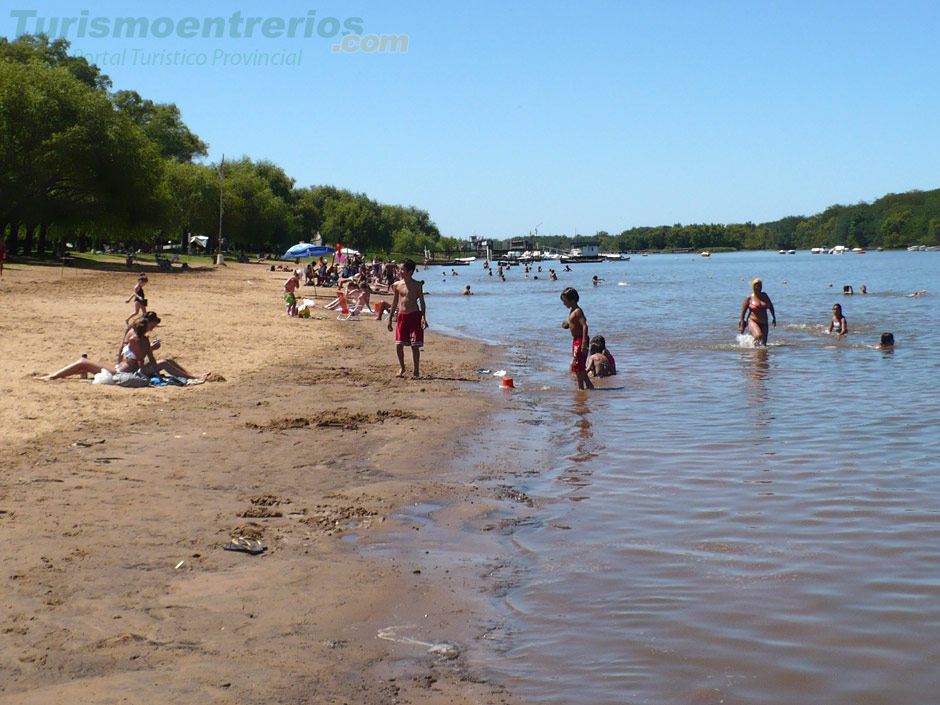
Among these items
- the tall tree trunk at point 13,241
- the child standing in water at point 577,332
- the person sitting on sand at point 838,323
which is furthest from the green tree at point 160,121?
the child standing in water at point 577,332

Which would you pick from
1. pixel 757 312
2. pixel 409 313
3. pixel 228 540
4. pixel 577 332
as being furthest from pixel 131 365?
pixel 757 312

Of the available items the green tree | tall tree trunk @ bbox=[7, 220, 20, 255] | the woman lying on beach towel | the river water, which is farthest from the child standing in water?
the green tree

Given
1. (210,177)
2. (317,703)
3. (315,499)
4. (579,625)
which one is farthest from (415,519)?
(210,177)

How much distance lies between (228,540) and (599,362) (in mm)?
10243

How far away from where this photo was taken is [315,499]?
716 centimetres

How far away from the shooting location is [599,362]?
1545 cm

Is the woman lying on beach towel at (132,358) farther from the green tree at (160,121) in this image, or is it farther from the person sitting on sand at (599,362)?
the green tree at (160,121)

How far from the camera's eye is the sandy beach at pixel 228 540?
163 inches

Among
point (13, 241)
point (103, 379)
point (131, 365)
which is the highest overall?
point (13, 241)

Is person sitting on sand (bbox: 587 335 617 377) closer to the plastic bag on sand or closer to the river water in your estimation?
the river water

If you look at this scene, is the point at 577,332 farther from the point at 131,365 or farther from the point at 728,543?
the point at 728,543

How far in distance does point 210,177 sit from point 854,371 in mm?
71304

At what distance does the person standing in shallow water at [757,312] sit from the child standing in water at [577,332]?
5654 mm

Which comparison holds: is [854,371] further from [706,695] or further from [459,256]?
[459,256]
